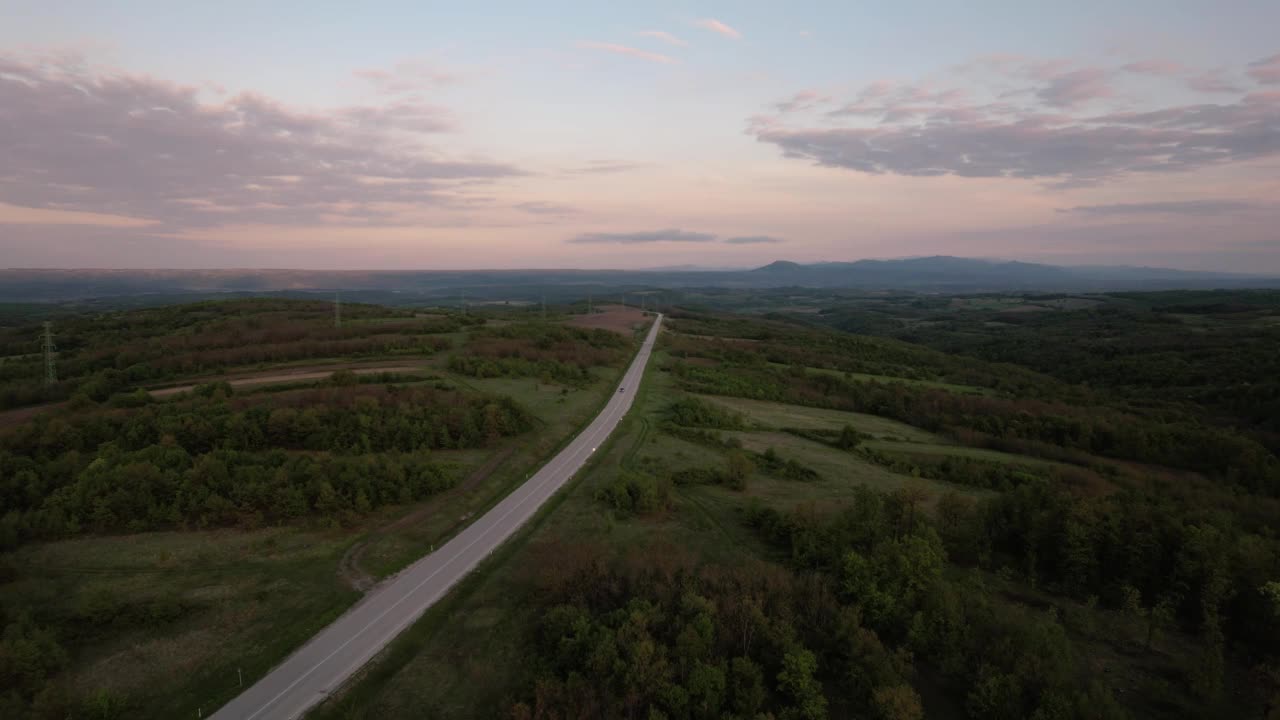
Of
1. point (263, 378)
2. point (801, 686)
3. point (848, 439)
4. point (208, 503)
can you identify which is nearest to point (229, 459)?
point (208, 503)

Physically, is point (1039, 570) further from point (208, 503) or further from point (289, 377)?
point (289, 377)

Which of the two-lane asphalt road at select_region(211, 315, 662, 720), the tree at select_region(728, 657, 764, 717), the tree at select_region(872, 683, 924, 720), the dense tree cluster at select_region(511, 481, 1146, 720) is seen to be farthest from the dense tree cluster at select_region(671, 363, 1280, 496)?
the tree at select_region(728, 657, 764, 717)

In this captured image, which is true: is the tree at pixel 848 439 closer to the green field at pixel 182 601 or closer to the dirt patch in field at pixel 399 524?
the dirt patch in field at pixel 399 524

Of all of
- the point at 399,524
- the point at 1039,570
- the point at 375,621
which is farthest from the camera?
the point at 399,524

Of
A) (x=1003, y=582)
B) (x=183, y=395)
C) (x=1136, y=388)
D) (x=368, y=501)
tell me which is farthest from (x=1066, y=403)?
(x=183, y=395)

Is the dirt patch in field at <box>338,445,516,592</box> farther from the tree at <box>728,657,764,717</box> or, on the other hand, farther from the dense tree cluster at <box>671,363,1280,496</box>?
the dense tree cluster at <box>671,363,1280,496</box>

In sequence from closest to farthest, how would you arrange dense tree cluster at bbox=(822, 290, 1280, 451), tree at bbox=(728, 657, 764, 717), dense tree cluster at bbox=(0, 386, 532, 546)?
tree at bbox=(728, 657, 764, 717)
dense tree cluster at bbox=(0, 386, 532, 546)
dense tree cluster at bbox=(822, 290, 1280, 451)

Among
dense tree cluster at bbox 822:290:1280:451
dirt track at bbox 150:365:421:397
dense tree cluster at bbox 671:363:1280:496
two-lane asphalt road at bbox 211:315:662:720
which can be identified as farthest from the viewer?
dense tree cluster at bbox 822:290:1280:451

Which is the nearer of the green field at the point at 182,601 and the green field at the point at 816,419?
the green field at the point at 182,601

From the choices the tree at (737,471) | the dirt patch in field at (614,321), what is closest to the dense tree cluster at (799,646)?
the tree at (737,471)

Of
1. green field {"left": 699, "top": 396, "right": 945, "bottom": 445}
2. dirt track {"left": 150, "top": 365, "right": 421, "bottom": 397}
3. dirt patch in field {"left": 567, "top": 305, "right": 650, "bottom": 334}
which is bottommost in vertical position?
green field {"left": 699, "top": 396, "right": 945, "bottom": 445}
